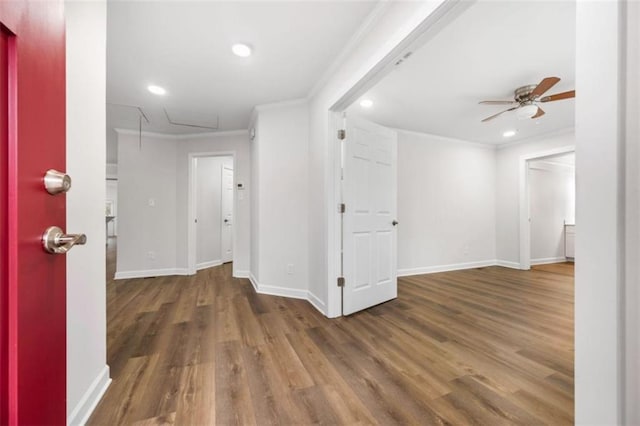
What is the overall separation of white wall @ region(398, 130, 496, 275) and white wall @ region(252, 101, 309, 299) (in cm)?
191

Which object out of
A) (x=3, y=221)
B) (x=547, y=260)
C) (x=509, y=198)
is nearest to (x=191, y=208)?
(x=3, y=221)

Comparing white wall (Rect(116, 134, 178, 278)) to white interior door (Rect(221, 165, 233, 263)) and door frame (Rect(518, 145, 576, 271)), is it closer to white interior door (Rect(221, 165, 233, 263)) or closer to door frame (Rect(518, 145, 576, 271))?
white interior door (Rect(221, 165, 233, 263))

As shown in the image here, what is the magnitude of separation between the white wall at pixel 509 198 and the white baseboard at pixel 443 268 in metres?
0.36

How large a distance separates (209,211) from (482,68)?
186 inches

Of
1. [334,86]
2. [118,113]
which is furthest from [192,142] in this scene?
[334,86]

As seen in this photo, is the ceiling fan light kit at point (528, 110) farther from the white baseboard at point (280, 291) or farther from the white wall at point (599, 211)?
the white baseboard at point (280, 291)

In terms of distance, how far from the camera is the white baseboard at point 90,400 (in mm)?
1104

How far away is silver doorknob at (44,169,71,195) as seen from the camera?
0.55 metres

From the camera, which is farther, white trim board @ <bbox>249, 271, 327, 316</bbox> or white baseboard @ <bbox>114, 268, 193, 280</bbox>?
white baseboard @ <bbox>114, 268, 193, 280</bbox>

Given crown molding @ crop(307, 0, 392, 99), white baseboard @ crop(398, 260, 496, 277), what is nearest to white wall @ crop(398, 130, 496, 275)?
white baseboard @ crop(398, 260, 496, 277)

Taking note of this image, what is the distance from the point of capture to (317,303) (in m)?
2.67

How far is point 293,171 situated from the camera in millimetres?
3104

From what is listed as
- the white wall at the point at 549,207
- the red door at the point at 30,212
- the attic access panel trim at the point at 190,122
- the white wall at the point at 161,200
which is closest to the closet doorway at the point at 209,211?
the white wall at the point at 161,200

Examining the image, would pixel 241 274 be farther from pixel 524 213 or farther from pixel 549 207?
pixel 549 207
